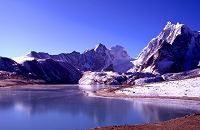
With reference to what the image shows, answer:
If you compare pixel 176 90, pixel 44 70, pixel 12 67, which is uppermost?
pixel 12 67

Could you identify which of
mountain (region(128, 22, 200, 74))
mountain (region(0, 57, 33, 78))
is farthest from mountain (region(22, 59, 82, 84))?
mountain (region(128, 22, 200, 74))

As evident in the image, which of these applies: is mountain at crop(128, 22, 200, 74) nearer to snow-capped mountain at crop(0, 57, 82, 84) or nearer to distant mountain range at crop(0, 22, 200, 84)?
distant mountain range at crop(0, 22, 200, 84)

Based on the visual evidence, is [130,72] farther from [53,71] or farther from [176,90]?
[176,90]

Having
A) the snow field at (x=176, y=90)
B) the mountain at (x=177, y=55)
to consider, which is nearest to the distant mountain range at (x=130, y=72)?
the mountain at (x=177, y=55)

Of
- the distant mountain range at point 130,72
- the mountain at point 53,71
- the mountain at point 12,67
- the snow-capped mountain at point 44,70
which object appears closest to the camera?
the mountain at point 12,67

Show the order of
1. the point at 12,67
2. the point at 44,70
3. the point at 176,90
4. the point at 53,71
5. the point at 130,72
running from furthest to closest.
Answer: the point at 53,71
the point at 44,70
the point at 130,72
the point at 12,67
the point at 176,90

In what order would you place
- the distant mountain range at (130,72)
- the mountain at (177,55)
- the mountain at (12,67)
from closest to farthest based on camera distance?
the mountain at (12,67)
the distant mountain range at (130,72)
the mountain at (177,55)

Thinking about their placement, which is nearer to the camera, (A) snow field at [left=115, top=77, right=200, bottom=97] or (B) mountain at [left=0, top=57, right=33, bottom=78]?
(A) snow field at [left=115, top=77, right=200, bottom=97]

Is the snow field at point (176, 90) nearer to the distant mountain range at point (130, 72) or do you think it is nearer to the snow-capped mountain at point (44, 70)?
the distant mountain range at point (130, 72)

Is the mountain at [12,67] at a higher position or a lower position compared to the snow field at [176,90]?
higher

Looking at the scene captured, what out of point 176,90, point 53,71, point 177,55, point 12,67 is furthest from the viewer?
point 177,55

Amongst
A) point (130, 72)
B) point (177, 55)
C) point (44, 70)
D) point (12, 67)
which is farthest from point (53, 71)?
point (177, 55)

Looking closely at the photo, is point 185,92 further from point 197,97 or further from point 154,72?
point 154,72

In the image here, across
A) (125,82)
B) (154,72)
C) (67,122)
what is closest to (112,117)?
(67,122)
